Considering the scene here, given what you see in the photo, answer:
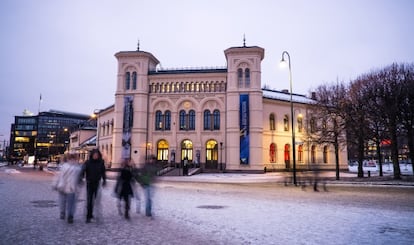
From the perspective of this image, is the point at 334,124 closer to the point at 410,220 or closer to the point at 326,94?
the point at 326,94

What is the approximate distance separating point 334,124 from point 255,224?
80.4 ft

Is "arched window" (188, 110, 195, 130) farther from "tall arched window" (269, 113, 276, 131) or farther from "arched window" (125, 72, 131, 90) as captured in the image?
"tall arched window" (269, 113, 276, 131)

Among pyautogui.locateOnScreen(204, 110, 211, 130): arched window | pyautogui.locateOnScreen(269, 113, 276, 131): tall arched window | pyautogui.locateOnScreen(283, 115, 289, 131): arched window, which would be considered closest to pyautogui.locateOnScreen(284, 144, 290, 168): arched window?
pyautogui.locateOnScreen(283, 115, 289, 131): arched window

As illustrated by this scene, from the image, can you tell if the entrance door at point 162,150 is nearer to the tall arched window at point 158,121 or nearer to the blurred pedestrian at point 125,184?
the tall arched window at point 158,121

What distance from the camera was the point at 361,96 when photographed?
28.8 metres

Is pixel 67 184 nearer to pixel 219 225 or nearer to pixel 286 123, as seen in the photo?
pixel 219 225

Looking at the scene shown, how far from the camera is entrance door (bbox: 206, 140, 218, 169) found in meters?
43.8

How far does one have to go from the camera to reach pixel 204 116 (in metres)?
44.9

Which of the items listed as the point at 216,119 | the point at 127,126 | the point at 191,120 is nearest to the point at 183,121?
the point at 191,120

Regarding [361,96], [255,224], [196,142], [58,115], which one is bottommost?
[255,224]

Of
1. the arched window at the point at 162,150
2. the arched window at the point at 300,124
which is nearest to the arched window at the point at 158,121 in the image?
the arched window at the point at 162,150

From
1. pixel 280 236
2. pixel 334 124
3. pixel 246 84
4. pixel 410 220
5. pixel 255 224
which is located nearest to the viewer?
pixel 280 236

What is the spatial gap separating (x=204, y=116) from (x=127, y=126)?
35.6ft

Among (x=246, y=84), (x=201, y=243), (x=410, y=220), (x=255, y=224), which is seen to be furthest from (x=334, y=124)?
(x=201, y=243)
